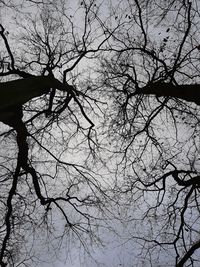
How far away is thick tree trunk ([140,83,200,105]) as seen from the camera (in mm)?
6508

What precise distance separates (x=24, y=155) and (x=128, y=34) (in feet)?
13.3

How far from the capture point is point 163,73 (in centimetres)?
774

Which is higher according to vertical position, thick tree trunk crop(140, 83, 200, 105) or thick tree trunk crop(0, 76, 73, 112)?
thick tree trunk crop(140, 83, 200, 105)

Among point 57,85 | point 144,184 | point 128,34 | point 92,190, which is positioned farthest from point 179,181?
point 128,34

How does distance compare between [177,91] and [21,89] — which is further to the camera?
[177,91]

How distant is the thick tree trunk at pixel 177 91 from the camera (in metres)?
6.51

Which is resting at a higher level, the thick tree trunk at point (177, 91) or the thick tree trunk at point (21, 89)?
the thick tree trunk at point (177, 91)

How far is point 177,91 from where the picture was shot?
677cm

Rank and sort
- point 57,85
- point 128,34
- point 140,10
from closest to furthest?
point 57,85 < point 140,10 < point 128,34

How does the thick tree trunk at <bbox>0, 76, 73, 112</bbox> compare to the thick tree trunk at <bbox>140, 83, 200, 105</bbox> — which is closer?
the thick tree trunk at <bbox>0, 76, 73, 112</bbox>

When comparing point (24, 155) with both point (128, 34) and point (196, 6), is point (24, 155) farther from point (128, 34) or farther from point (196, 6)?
point (196, 6)

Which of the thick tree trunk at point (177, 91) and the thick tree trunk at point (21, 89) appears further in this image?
the thick tree trunk at point (177, 91)

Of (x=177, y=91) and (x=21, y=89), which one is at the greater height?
(x=177, y=91)

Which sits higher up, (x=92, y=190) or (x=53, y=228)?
(x=92, y=190)
